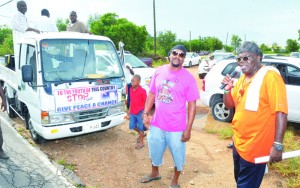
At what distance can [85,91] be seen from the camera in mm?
5422

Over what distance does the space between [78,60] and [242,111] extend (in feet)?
12.4

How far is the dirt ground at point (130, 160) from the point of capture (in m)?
4.41

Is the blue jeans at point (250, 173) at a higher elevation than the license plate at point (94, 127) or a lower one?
higher

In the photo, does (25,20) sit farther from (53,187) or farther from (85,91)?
(53,187)

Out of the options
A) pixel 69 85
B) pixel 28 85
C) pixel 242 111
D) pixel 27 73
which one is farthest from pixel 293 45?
pixel 242 111

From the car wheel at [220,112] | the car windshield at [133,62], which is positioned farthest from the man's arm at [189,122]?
the car windshield at [133,62]

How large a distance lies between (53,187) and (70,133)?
1368 millimetres

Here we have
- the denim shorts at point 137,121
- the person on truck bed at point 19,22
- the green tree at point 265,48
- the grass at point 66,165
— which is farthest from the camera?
the green tree at point 265,48

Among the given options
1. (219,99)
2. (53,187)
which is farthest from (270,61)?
(53,187)

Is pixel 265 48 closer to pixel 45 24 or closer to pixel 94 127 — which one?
pixel 45 24

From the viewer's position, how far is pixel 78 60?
5613 mm

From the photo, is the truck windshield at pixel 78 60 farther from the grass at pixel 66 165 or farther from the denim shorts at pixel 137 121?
the grass at pixel 66 165

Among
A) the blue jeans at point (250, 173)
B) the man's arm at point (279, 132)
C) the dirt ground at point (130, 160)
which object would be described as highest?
the man's arm at point (279, 132)

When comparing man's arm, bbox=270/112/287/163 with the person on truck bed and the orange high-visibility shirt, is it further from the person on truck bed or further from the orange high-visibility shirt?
the person on truck bed
